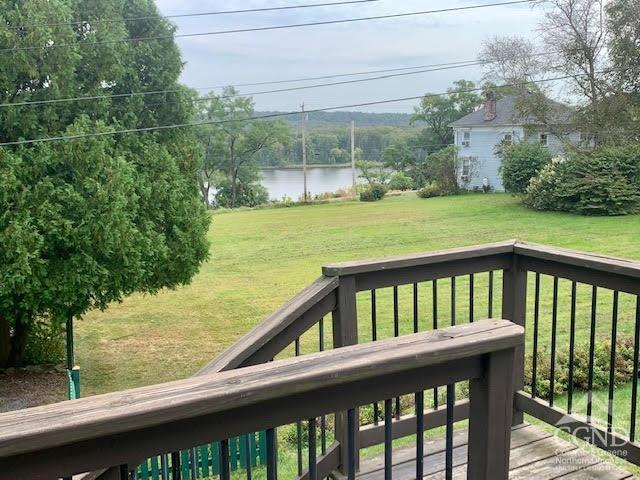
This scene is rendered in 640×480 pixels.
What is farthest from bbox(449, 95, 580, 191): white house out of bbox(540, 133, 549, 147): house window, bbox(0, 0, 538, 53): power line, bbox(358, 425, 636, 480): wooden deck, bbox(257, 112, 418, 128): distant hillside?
bbox(358, 425, 636, 480): wooden deck

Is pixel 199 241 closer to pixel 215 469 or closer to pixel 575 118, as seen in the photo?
pixel 215 469

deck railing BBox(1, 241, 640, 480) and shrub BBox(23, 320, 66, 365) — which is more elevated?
deck railing BBox(1, 241, 640, 480)

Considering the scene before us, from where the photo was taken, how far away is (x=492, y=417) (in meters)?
1.14

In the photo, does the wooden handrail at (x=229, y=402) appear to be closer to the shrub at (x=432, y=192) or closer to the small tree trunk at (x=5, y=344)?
the small tree trunk at (x=5, y=344)

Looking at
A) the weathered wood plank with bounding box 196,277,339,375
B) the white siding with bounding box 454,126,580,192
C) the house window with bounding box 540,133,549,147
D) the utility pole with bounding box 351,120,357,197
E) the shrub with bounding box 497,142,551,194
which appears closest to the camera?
the weathered wood plank with bounding box 196,277,339,375

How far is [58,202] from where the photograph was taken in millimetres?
5711

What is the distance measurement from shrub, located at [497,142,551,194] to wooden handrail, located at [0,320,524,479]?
18.6 m

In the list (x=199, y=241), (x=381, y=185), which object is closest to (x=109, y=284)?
(x=199, y=241)

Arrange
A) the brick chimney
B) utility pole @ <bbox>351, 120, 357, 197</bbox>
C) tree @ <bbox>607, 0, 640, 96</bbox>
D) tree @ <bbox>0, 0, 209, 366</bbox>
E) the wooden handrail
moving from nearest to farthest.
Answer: the wooden handrail → tree @ <bbox>0, 0, 209, 366</bbox> → tree @ <bbox>607, 0, 640, 96</bbox> → the brick chimney → utility pole @ <bbox>351, 120, 357, 197</bbox>

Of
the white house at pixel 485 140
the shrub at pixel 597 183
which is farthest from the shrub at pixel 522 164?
the white house at pixel 485 140

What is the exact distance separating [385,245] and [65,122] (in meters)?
9.06

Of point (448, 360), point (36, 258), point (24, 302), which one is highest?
point (448, 360)

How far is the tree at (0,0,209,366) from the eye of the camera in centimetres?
556

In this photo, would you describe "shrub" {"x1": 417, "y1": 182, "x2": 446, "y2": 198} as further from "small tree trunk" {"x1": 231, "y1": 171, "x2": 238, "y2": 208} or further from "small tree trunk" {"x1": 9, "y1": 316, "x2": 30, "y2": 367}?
"small tree trunk" {"x1": 9, "y1": 316, "x2": 30, "y2": 367}
